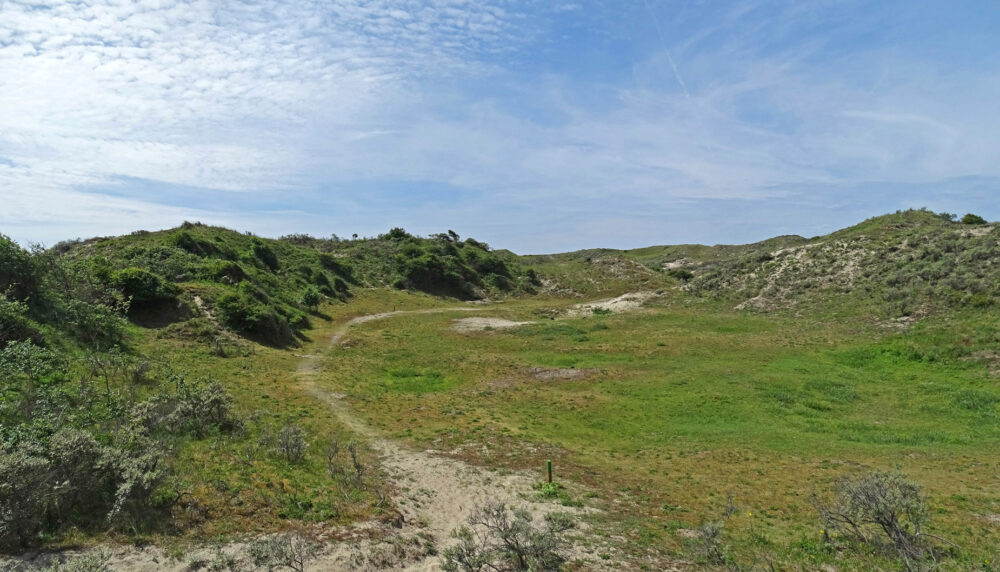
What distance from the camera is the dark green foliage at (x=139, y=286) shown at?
34219 mm

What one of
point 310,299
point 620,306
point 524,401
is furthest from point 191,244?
point 620,306

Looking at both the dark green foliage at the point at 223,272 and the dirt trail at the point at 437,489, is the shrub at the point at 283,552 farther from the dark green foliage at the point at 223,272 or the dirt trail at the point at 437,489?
the dark green foliage at the point at 223,272

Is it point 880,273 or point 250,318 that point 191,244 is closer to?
point 250,318

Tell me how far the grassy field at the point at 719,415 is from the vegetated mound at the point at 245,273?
10325mm

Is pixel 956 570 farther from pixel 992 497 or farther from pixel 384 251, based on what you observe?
pixel 384 251

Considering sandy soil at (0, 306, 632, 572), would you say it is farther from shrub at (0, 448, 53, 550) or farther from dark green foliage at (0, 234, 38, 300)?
dark green foliage at (0, 234, 38, 300)

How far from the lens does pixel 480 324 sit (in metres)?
58.4

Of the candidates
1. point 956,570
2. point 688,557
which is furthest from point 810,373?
point 688,557

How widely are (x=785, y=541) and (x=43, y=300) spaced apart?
37048mm

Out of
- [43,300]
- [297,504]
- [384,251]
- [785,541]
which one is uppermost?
[384,251]

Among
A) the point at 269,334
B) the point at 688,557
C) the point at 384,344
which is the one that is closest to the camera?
the point at 688,557

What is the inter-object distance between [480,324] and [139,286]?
3568cm

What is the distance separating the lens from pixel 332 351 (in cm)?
4253

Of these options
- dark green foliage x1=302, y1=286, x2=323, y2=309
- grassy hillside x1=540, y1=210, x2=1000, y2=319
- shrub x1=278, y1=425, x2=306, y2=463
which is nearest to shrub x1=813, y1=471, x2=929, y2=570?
Result: shrub x1=278, y1=425, x2=306, y2=463
